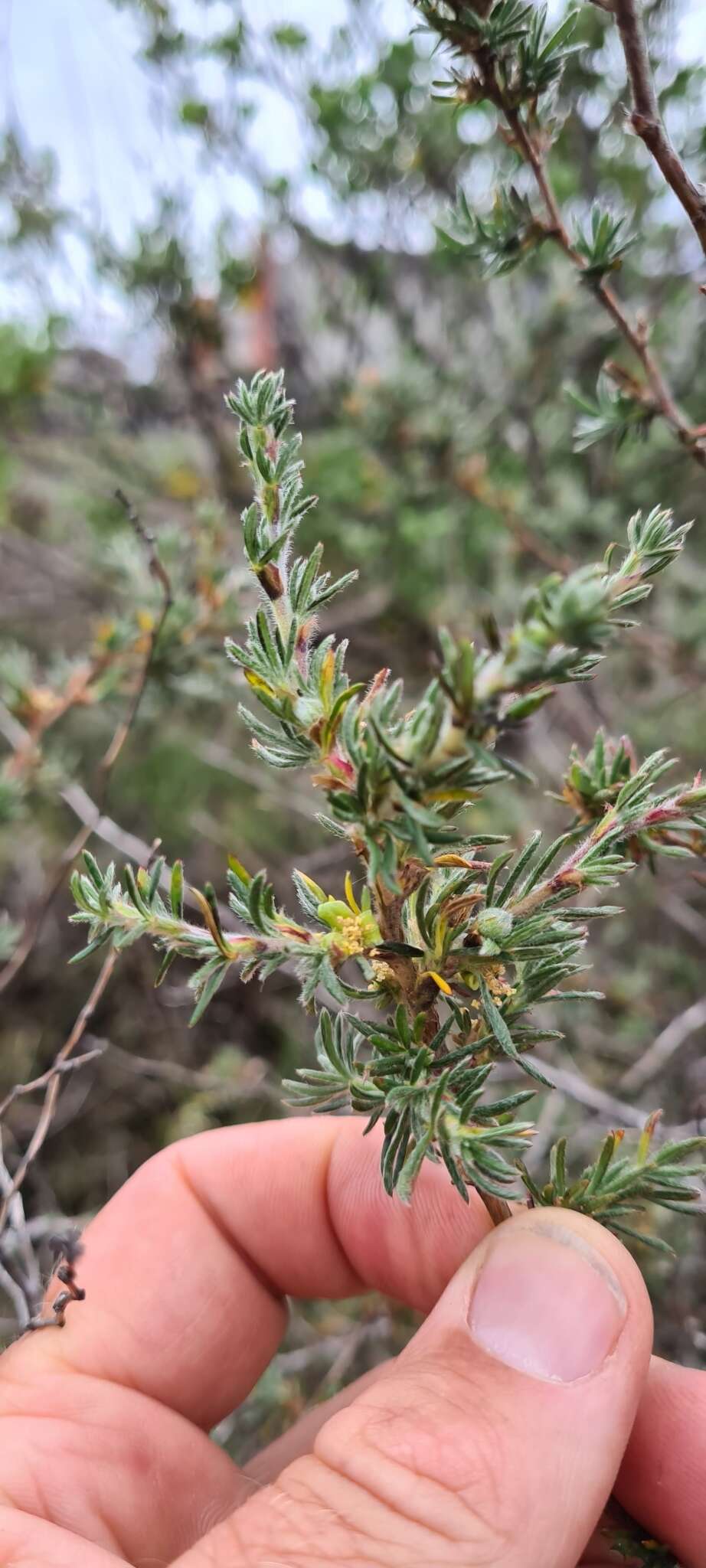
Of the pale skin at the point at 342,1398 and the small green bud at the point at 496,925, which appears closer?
the small green bud at the point at 496,925

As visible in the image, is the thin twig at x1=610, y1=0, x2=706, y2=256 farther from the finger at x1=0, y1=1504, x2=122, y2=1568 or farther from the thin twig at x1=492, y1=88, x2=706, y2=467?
the finger at x1=0, y1=1504, x2=122, y2=1568

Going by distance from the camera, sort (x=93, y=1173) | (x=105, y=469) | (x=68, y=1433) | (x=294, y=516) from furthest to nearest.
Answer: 1. (x=105, y=469)
2. (x=93, y=1173)
3. (x=68, y=1433)
4. (x=294, y=516)

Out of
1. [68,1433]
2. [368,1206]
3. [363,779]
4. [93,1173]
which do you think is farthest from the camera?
[93,1173]


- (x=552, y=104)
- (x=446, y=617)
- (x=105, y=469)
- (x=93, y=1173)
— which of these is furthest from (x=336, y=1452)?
(x=105, y=469)

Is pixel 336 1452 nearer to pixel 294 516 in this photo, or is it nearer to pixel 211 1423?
pixel 211 1423

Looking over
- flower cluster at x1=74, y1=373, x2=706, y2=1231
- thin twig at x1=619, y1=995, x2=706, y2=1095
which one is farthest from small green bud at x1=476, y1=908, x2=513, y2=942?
thin twig at x1=619, y1=995, x2=706, y2=1095

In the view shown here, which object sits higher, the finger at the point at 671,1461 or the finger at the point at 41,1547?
the finger at the point at 41,1547

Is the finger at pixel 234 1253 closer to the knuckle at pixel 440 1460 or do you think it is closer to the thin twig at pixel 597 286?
the knuckle at pixel 440 1460

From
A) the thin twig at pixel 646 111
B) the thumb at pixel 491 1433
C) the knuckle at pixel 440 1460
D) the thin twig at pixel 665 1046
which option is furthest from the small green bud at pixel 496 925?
the thin twig at pixel 665 1046
